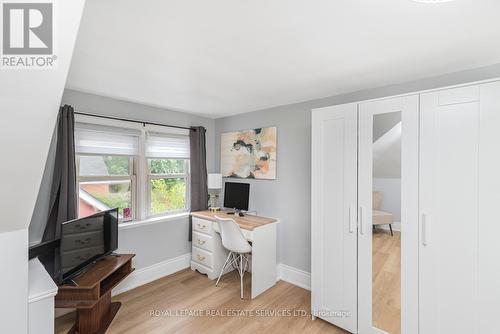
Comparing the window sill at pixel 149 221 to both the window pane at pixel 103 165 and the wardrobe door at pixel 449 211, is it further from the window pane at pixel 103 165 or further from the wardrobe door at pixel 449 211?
the wardrobe door at pixel 449 211

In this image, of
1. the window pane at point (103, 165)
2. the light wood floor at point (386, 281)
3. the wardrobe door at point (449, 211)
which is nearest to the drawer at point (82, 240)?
the window pane at point (103, 165)

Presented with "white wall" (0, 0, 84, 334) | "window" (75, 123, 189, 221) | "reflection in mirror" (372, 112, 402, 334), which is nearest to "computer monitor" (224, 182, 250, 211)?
"window" (75, 123, 189, 221)

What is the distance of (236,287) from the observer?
118 inches

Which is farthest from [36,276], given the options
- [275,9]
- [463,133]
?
[463,133]

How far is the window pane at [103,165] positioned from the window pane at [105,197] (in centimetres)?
12

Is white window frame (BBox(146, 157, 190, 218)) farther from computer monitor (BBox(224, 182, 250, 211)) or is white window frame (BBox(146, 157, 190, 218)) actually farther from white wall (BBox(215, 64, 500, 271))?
white wall (BBox(215, 64, 500, 271))

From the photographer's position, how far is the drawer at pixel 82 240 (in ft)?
6.64

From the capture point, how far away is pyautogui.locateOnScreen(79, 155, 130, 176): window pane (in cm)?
270

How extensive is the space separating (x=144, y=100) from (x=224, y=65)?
4.93ft

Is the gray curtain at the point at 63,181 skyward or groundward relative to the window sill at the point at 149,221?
skyward

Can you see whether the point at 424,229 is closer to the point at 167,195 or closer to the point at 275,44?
the point at 275,44

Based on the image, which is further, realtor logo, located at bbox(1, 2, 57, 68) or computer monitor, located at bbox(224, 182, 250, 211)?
computer monitor, located at bbox(224, 182, 250, 211)

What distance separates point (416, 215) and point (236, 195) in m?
2.21

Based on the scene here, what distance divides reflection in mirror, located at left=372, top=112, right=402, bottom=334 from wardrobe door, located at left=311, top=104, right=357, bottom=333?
0.17 metres
